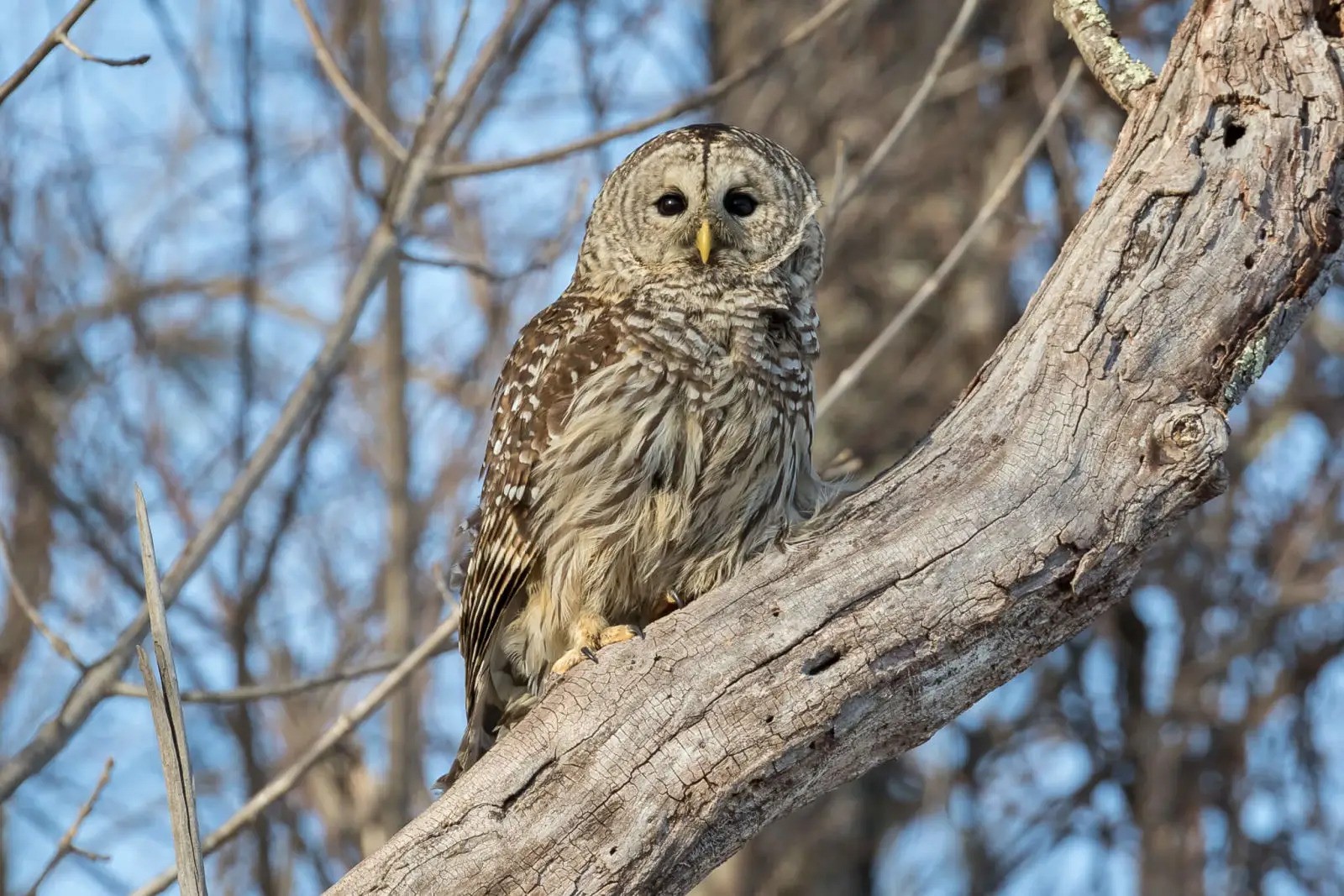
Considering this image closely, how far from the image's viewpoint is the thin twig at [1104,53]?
11.3 ft

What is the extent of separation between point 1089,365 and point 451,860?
5.44ft

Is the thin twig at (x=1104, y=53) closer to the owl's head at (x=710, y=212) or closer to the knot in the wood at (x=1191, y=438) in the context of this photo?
the knot in the wood at (x=1191, y=438)

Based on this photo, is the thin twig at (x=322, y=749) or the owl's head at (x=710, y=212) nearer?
the thin twig at (x=322, y=749)

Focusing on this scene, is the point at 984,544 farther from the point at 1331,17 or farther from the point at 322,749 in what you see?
the point at 322,749

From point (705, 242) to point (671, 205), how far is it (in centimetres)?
30

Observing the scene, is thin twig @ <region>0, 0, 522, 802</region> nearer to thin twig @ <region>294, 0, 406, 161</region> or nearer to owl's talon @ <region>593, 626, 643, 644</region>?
thin twig @ <region>294, 0, 406, 161</region>

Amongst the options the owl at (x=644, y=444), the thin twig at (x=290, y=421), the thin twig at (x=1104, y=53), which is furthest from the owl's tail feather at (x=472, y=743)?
the thin twig at (x=1104, y=53)

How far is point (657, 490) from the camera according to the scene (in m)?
3.84

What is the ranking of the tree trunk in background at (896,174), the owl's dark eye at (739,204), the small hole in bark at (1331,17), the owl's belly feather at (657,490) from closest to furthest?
the small hole in bark at (1331,17) → the owl's belly feather at (657,490) → the owl's dark eye at (739,204) → the tree trunk in background at (896,174)

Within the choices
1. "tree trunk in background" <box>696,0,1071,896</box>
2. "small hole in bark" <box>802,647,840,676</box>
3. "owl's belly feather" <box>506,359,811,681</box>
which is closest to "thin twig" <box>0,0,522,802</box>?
"owl's belly feather" <box>506,359,811,681</box>

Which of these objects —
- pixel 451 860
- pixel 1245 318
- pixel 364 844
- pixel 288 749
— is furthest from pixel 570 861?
pixel 288 749

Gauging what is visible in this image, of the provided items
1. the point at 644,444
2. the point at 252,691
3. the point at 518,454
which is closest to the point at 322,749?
the point at 252,691

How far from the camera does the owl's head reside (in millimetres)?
4262

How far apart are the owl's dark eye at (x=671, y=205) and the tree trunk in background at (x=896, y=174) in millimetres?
2761
